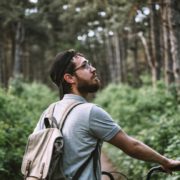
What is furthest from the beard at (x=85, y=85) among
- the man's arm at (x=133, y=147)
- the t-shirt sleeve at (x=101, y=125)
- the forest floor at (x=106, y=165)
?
the forest floor at (x=106, y=165)

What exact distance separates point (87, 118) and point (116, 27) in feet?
55.0

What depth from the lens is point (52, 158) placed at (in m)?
1.69

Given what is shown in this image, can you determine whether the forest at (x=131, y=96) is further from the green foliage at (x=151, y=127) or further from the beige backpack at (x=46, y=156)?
the beige backpack at (x=46, y=156)

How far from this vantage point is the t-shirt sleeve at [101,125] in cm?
179

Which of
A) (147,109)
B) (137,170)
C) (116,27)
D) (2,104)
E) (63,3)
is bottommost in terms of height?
(137,170)

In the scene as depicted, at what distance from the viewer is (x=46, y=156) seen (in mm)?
1686

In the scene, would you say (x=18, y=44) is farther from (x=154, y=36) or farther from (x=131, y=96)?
(x=154, y=36)

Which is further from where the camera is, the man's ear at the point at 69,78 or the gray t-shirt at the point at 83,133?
the man's ear at the point at 69,78

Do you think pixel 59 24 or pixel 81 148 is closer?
pixel 81 148

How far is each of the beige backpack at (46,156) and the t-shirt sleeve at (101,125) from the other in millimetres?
196

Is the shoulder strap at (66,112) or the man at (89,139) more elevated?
the shoulder strap at (66,112)

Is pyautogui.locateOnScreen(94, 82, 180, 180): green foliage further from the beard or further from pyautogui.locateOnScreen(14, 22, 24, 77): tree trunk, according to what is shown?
pyautogui.locateOnScreen(14, 22, 24, 77): tree trunk

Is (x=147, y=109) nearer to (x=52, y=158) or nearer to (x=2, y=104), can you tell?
(x=2, y=104)

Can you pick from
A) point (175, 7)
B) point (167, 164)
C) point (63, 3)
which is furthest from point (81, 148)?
point (63, 3)
